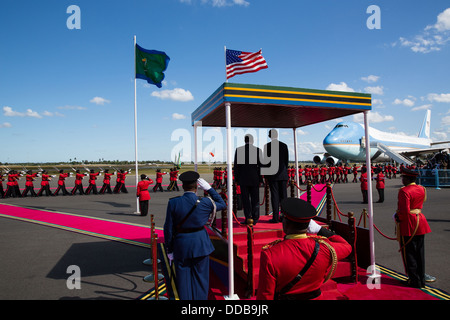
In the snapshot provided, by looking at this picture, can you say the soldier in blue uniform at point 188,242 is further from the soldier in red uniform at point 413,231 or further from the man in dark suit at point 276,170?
the soldier in red uniform at point 413,231

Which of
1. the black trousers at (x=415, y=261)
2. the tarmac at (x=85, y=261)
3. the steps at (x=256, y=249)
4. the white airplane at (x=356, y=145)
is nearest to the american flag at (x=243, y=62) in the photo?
the steps at (x=256, y=249)

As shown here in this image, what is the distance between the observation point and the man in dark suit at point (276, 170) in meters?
6.27

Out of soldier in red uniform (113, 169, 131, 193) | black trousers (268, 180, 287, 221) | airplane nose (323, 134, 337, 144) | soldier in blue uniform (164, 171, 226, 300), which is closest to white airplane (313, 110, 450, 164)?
airplane nose (323, 134, 337, 144)

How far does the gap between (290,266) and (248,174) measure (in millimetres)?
3963

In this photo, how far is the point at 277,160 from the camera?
6.34m

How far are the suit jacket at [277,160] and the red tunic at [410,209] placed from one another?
229 cm

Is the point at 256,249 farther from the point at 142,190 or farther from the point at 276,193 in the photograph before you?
the point at 142,190

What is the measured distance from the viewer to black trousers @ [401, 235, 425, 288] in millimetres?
4727

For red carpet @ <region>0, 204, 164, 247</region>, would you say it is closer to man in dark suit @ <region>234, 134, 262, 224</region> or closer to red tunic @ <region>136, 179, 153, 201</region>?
red tunic @ <region>136, 179, 153, 201</region>

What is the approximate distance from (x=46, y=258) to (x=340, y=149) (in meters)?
29.1

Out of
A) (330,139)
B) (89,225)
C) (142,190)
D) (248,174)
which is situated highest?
(330,139)

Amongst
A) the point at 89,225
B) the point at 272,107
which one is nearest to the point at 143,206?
the point at 89,225

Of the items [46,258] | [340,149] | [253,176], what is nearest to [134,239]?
[46,258]
